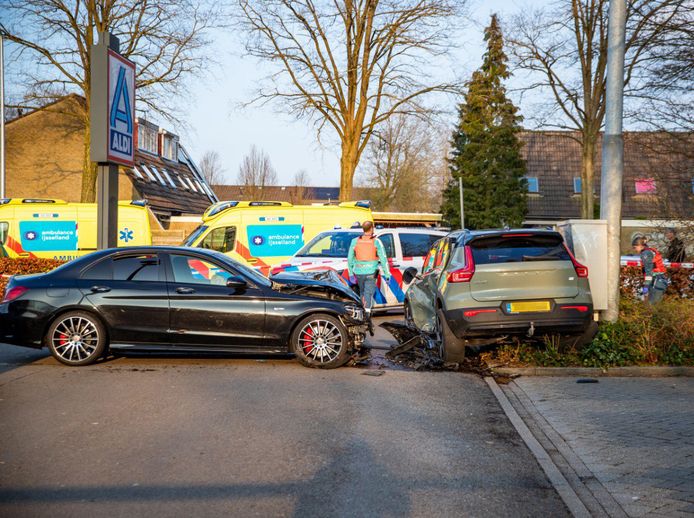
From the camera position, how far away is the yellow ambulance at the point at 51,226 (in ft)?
64.7

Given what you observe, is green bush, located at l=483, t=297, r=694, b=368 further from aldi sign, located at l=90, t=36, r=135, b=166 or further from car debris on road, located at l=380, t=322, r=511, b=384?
aldi sign, located at l=90, t=36, r=135, b=166

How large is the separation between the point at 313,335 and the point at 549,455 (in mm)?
4033

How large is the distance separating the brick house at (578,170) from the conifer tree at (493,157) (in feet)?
4.84

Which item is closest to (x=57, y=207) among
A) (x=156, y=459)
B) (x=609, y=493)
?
(x=156, y=459)

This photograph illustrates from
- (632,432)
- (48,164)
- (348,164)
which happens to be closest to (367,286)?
(632,432)

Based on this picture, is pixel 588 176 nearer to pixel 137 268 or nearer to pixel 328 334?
pixel 328 334

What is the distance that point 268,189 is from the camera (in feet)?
272

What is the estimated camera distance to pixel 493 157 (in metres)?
43.6

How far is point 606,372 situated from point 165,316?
209 inches

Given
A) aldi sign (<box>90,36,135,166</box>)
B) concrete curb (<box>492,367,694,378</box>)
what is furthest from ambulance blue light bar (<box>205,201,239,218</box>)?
concrete curb (<box>492,367,694,378</box>)

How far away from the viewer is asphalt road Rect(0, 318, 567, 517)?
437 centimetres

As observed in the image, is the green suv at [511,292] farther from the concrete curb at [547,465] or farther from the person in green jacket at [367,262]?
the person in green jacket at [367,262]

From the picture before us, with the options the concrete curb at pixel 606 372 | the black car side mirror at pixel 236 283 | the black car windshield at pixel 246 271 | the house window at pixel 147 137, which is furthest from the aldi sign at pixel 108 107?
the house window at pixel 147 137

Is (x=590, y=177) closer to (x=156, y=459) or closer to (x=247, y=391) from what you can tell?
(x=247, y=391)
